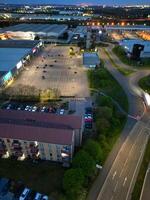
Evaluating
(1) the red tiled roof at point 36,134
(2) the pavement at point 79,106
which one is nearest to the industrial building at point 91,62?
(2) the pavement at point 79,106

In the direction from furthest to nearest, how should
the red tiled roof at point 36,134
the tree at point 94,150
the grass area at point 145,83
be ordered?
the grass area at point 145,83 < the tree at point 94,150 < the red tiled roof at point 36,134

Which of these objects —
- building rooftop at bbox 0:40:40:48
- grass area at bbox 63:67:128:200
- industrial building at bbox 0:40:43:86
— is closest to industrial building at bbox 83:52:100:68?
grass area at bbox 63:67:128:200

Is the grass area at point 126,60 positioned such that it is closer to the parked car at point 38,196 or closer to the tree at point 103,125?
the tree at point 103,125

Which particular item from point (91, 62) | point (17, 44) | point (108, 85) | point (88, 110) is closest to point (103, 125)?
point (88, 110)

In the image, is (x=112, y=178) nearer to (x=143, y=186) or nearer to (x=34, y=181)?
(x=143, y=186)

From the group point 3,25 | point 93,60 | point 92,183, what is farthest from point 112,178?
point 3,25

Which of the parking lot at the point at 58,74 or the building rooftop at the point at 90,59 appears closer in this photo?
the parking lot at the point at 58,74
